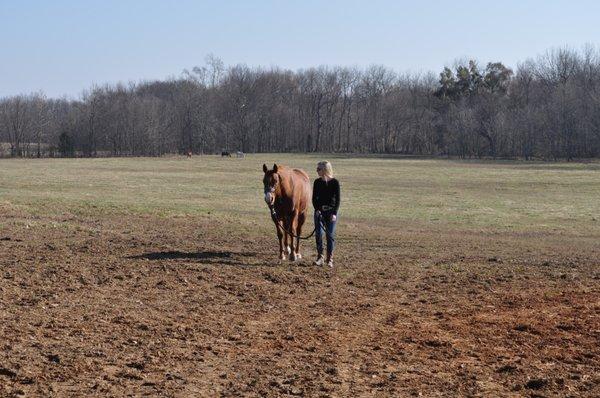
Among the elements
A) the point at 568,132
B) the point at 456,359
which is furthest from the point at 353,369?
the point at 568,132

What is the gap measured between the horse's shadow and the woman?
1525 mm

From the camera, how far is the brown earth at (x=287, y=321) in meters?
6.86

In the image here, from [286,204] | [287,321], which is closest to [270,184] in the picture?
[286,204]

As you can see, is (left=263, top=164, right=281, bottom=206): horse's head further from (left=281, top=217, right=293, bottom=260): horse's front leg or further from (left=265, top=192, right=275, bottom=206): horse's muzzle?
(left=281, top=217, right=293, bottom=260): horse's front leg

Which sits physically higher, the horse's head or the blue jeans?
the horse's head

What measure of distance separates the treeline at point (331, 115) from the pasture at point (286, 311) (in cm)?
8111

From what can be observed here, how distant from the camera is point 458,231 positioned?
22.8 metres

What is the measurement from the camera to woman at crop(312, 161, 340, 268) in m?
14.1

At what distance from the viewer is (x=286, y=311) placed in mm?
10242

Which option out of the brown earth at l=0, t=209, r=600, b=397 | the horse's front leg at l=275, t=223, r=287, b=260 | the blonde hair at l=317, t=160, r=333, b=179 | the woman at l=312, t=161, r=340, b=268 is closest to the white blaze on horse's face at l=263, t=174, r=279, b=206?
the horse's front leg at l=275, t=223, r=287, b=260

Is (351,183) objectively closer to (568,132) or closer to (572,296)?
(572,296)

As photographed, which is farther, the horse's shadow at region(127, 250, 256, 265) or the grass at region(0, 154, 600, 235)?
the grass at region(0, 154, 600, 235)

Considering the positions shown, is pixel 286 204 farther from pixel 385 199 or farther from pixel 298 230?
pixel 385 199

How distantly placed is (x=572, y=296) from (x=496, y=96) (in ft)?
355
